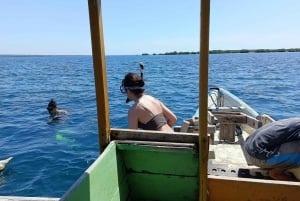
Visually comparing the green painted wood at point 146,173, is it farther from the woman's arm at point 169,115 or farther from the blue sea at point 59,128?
the blue sea at point 59,128

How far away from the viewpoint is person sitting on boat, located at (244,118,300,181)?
3.02m

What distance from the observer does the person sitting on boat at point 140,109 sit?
372cm

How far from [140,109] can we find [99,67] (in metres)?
1.15

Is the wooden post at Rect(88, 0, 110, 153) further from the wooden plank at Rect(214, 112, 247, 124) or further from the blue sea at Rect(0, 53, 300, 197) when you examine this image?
the blue sea at Rect(0, 53, 300, 197)

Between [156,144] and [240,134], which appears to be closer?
[156,144]

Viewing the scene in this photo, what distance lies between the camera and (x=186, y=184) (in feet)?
10.00

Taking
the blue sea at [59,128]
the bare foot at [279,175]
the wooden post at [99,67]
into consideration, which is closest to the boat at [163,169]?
the wooden post at [99,67]

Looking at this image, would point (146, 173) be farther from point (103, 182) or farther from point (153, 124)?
point (153, 124)

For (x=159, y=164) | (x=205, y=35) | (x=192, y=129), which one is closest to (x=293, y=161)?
(x=159, y=164)

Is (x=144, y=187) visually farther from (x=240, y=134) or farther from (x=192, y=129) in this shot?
(x=240, y=134)

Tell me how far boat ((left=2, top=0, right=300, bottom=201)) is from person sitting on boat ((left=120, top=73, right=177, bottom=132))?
0.73 meters

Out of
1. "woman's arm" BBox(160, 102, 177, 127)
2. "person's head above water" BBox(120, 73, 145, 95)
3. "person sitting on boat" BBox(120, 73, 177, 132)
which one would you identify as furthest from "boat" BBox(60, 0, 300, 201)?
"woman's arm" BBox(160, 102, 177, 127)

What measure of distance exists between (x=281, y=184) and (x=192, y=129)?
319 cm

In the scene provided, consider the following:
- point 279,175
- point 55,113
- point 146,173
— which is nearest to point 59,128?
point 55,113
